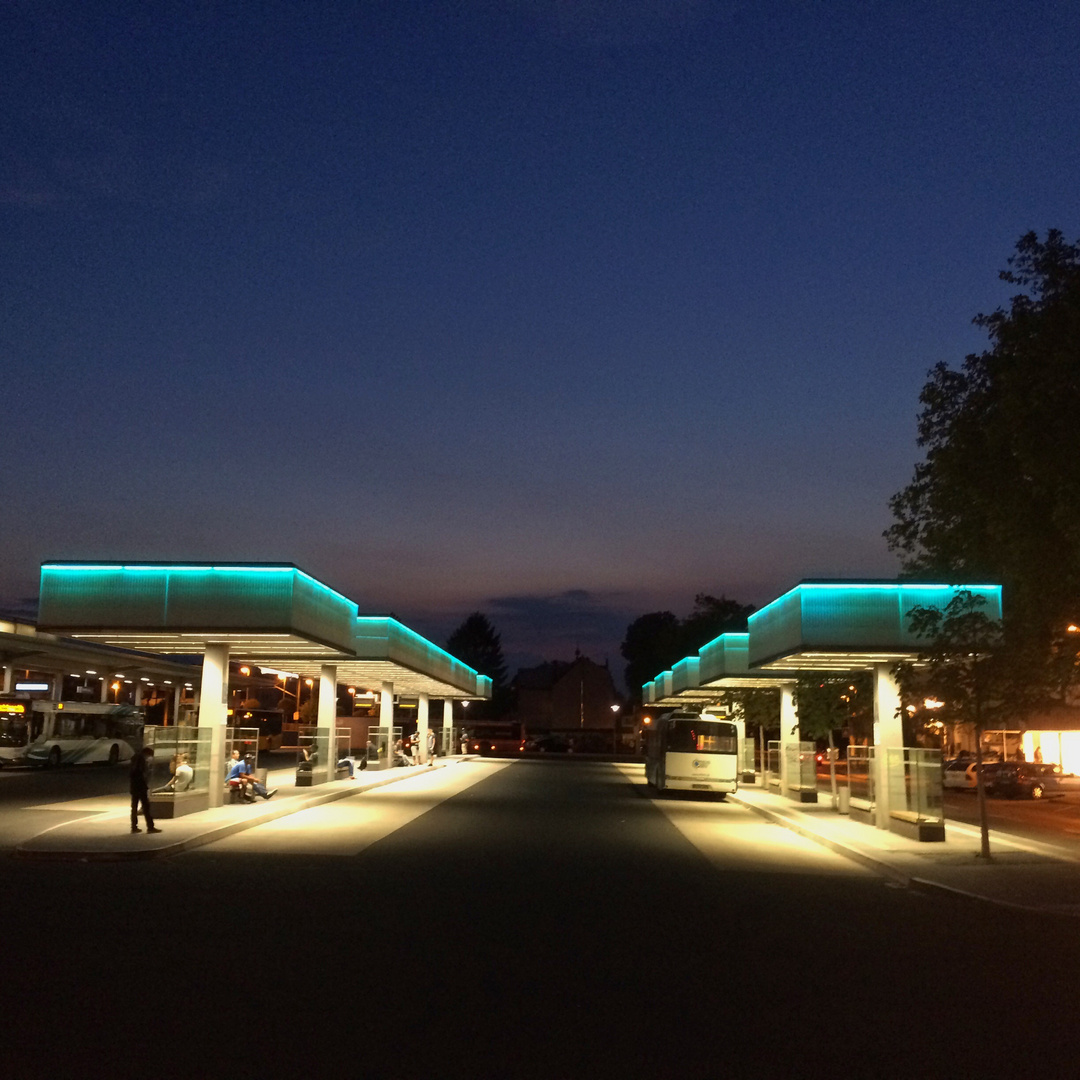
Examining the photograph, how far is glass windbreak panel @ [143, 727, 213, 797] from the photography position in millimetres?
25219

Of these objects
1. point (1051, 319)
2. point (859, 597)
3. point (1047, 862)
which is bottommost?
point (1047, 862)

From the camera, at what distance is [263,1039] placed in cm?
762

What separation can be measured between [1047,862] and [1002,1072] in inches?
560

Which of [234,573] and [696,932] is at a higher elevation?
[234,573]

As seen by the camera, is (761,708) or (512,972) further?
(761,708)

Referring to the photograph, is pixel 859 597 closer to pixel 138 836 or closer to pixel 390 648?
pixel 138 836

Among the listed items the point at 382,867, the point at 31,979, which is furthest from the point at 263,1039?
the point at 382,867

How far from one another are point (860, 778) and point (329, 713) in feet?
61.0

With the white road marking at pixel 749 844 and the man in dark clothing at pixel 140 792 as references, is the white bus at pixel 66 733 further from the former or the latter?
the man in dark clothing at pixel 140 792

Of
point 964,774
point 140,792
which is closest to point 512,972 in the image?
point 140,792

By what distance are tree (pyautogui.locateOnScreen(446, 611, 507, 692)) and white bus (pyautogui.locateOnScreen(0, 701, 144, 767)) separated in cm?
12356

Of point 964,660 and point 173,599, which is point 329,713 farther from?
point 964,660

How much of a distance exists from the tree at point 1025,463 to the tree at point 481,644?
157m

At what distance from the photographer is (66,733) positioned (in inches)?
2143
